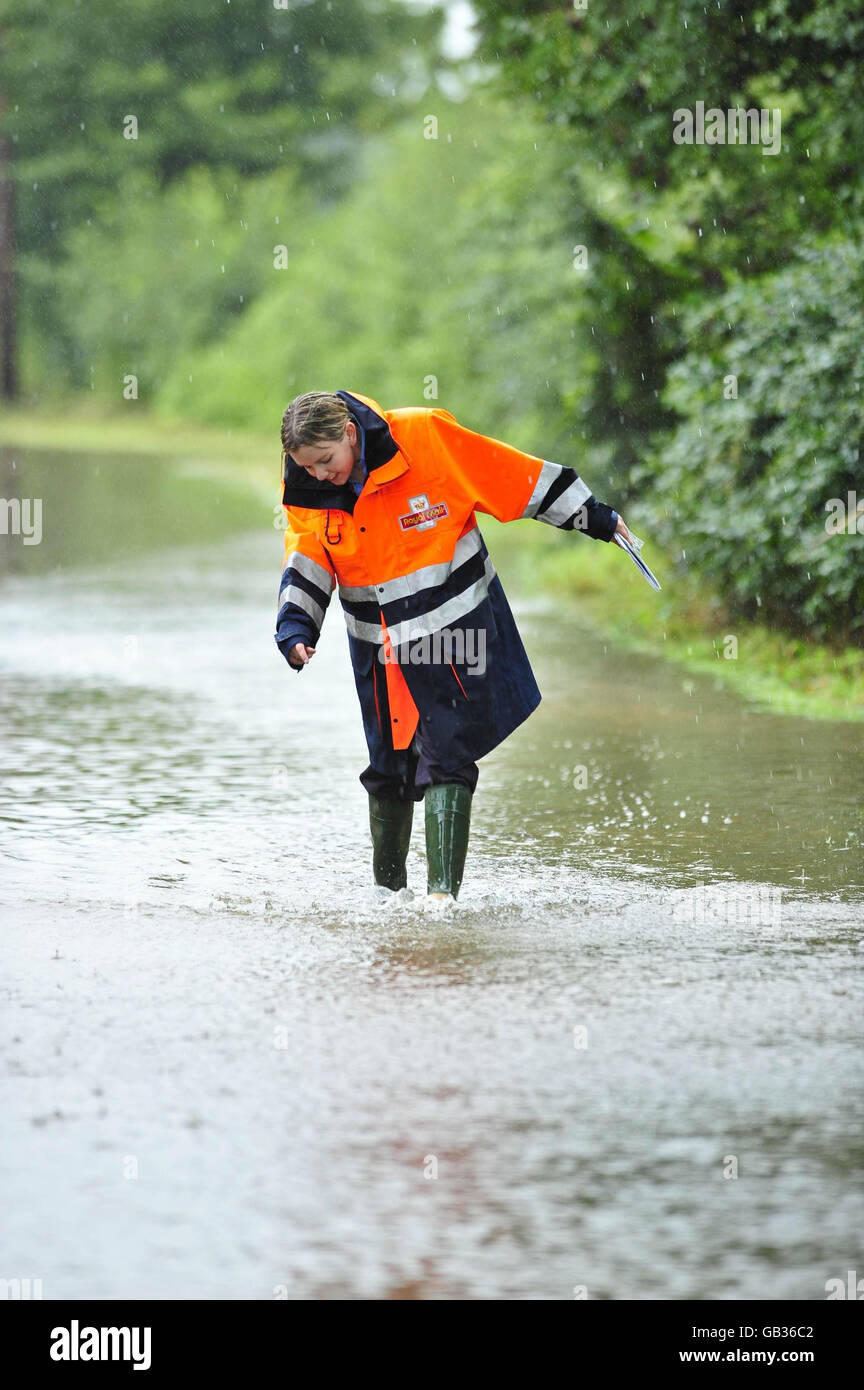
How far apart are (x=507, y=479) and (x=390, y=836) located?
46.0 inches

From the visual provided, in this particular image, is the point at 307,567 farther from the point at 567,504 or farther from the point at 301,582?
the point at 567,504

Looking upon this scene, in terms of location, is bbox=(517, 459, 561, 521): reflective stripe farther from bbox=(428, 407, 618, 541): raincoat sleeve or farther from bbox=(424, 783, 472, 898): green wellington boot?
bbox=(424, 783, 472, 898): green wellington boot

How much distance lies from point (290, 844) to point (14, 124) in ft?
190

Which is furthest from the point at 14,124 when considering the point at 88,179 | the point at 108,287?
the point at 108,287

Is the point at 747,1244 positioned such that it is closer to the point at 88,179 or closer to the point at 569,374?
the point at 569,374

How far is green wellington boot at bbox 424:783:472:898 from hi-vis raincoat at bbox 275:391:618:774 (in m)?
0.11

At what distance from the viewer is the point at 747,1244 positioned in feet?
12.3

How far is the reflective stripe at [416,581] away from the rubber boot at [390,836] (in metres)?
0.63

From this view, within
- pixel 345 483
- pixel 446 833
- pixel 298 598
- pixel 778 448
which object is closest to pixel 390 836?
pixel 446 833

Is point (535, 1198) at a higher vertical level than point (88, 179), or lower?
lower

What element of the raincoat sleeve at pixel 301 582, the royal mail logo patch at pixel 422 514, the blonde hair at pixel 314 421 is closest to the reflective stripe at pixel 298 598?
the raincoat sleeve at pixel 301 582

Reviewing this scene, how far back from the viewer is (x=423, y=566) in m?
6.11

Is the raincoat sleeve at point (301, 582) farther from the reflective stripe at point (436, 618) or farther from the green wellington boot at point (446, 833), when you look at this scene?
the green wellington boot at point (446, 833)

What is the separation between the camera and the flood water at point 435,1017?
12.4ft
